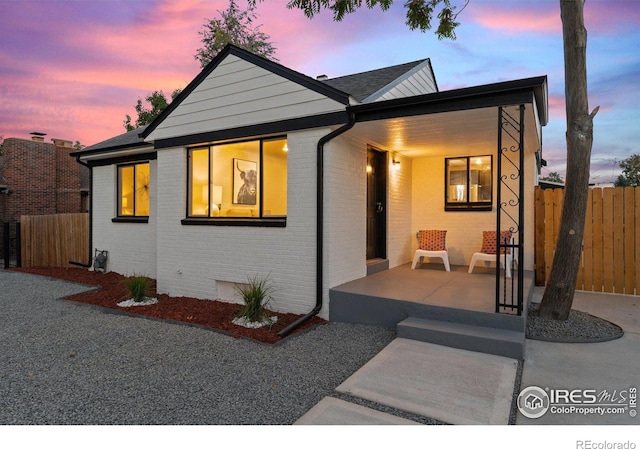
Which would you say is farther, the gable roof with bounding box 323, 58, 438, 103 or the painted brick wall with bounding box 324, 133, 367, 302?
the gable roof with bounding box 323, 58, 438, 103

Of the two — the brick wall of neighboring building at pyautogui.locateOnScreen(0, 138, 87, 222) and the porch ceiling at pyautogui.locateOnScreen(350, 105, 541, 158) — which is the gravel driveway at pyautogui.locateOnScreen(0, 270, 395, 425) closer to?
the porch ceiling at pyautogui.locateOnScreen(350, 105, 541, 158)

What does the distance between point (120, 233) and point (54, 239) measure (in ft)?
10.4

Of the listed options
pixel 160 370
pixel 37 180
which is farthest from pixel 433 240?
pixel 37 180

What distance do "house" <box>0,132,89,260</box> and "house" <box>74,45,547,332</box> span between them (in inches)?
376

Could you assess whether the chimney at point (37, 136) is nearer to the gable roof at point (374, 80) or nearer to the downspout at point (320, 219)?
the gable roof at point (374, 80)

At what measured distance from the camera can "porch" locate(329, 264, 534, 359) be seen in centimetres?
380

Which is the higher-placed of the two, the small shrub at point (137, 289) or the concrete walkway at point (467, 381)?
the small shrub at point (137, 289)

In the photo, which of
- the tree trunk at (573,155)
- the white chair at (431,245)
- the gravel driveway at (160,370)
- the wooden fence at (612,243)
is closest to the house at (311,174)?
the tree trunk at (573,155)

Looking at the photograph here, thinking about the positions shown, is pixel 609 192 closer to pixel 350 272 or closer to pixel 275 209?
pixel 350 272

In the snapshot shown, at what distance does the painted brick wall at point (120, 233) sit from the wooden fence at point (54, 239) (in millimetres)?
793

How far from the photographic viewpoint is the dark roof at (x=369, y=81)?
5707 millimetres

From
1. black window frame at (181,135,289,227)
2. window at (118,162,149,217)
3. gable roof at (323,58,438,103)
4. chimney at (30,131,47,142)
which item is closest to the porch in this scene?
black window frame at (181,135,289,227)

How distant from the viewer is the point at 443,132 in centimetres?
554

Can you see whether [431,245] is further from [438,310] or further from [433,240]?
[438,310]
